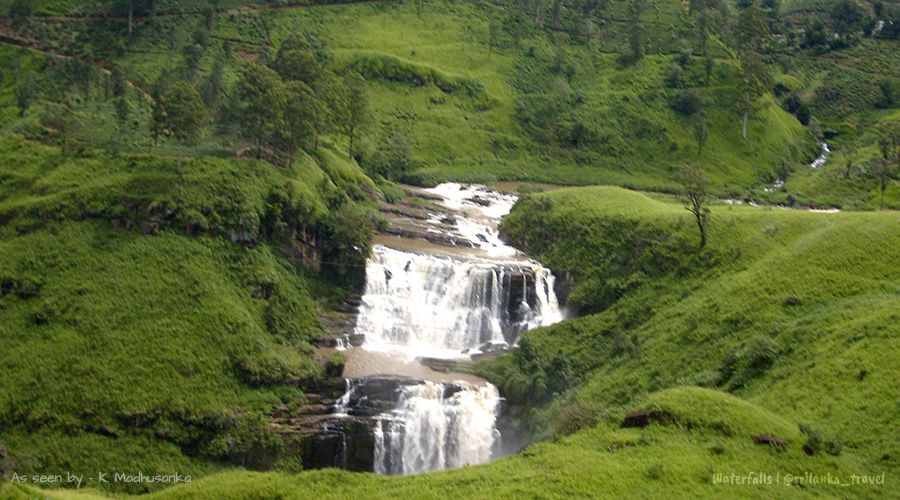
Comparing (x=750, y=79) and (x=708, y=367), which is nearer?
(x=708, y=367)

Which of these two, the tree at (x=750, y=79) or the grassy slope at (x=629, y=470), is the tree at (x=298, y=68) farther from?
the tree at (x=750, y=79)

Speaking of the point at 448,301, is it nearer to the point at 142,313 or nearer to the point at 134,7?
the point at 142,313

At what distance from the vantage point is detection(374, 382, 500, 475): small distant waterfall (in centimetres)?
4884

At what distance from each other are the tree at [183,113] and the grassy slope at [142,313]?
6.69ft

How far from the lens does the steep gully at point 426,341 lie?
161 ft

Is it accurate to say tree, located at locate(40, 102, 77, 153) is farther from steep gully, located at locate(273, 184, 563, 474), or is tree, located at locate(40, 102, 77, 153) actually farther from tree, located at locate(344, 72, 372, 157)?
tree, located at locate(344, 72, 372, 157)

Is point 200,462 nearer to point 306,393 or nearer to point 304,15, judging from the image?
point 306,393

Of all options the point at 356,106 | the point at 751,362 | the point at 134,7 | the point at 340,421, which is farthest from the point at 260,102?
the point at 134,7

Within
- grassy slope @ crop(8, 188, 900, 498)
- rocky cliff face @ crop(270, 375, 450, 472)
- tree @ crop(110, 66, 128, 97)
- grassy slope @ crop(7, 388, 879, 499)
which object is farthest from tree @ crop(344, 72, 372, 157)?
grassy slope @ crop(7, 388, 879, 499)

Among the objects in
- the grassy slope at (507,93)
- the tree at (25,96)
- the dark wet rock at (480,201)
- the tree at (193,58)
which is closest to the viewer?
the tree at (25,96)

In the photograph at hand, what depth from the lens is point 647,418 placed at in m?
37.7

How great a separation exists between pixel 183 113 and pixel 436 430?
28.8 meters

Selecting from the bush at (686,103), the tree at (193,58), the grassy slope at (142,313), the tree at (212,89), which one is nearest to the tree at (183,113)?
the grassy slope at (142,313)

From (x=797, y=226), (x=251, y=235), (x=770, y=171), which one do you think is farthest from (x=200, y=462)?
(x=770, y=171)
